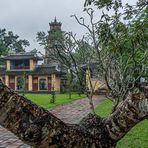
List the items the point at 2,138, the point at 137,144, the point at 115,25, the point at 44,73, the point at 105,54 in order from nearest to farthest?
the point at 105,54 → the point at 115,25 → the point at 137,144 → the point at 2,138 → the point at 44,73

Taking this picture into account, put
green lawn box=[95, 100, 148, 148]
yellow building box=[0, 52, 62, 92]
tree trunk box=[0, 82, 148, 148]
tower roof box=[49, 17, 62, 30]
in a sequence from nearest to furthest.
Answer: tree trunk box=[0, 82, 148, 148] → green lawn box=[95, 100, 148, 148] → yellow building box=[0, 52, 62, 92] → tower roof box=[49, 17, 62, 30]

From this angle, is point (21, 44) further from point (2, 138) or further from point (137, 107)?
point (137, 107)

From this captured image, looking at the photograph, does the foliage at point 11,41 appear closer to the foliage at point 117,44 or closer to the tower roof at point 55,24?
the tower roof at point 55,24

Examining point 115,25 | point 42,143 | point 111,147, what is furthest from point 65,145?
point 115,25

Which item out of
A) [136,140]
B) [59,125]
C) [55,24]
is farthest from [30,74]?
[59,125]

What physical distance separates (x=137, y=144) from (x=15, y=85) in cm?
4015

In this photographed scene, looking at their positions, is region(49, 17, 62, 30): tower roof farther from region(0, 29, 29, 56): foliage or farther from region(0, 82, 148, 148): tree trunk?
region(0, 82, 148, 148): tree trunk

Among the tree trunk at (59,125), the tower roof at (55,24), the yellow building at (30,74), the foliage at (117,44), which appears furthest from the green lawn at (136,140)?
the tower roof at (55,24)

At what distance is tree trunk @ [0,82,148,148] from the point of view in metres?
2.38

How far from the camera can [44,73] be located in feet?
→ 149

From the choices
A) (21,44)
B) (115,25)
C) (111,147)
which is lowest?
(111,147)

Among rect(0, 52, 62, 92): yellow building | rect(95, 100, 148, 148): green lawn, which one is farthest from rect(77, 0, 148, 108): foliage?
rect(0, 52, 62, 92): yellow building

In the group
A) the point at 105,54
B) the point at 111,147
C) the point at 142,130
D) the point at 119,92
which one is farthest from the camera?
the point at 142,130

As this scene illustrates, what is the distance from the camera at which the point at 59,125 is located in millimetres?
2525
